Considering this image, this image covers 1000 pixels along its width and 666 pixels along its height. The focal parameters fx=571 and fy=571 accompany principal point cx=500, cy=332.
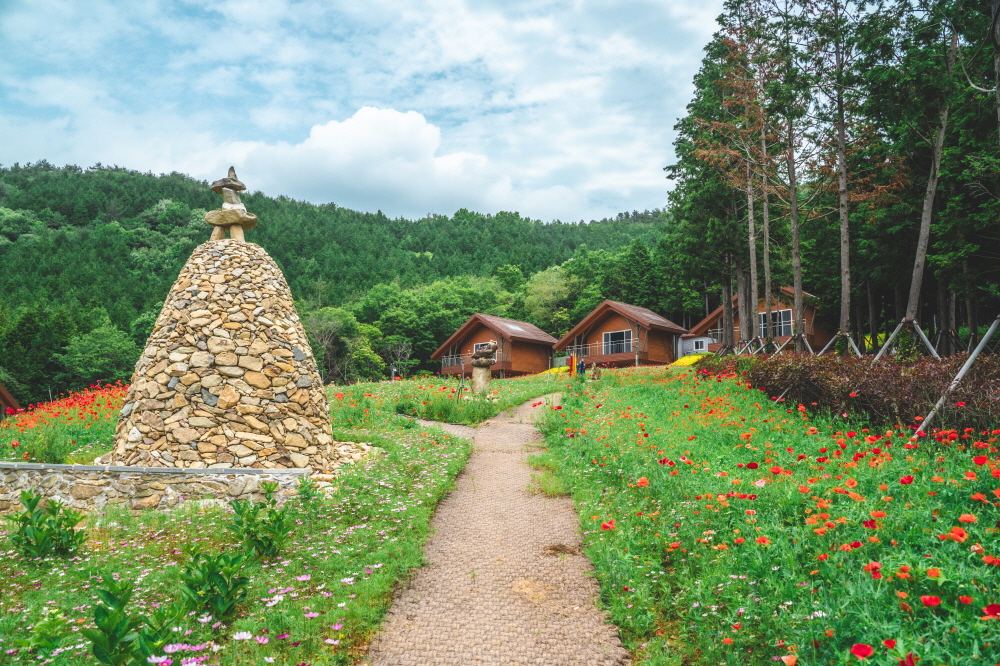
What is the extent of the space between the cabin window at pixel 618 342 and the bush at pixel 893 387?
27.3 metres

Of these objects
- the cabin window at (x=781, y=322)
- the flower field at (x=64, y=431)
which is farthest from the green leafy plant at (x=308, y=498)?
the cabin window at (x=781, y=322)

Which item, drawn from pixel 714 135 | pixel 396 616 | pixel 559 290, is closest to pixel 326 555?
pixel 396 616

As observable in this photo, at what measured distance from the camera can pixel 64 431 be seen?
13.1 meters

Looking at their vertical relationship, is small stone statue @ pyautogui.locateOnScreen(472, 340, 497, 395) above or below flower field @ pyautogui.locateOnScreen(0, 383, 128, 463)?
above

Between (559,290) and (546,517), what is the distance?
45.9 metres

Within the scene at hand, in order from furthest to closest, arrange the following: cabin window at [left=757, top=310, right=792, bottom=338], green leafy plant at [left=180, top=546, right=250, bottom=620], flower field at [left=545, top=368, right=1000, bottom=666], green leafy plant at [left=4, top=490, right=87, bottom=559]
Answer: cabin window at [left=757, top=310, right=792, bottom=338] < green leafy plant at [left=4, top=490, right=87, bottom=559] < green leafy plant at [left=180, top=546, right=250, bottom=620] < flower field at [left=545, top=368, right=1000, bottom=666]

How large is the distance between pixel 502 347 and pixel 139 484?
33817mm

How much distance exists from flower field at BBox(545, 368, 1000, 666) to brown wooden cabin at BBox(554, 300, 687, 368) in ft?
101

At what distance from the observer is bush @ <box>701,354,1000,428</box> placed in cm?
803

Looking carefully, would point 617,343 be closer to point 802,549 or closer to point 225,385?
point 225,385

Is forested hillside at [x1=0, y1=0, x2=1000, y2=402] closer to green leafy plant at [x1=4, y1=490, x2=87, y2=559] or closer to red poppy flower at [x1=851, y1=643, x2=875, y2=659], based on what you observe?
red poppy flower at [x1=851, y1=643, x2=875, y2=659]

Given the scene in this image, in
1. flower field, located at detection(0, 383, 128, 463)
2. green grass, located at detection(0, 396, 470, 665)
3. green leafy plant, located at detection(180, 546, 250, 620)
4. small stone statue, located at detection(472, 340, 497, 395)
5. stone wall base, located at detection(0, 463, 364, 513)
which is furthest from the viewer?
small stone statue, located at detection(472, 340, 497, 395)

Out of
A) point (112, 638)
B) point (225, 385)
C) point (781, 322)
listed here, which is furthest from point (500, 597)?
point (781, 322)

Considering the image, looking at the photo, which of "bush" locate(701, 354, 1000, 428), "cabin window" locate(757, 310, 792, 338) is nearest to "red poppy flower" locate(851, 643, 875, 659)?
"bush" locate(701, 354, 1000, 428)
